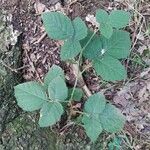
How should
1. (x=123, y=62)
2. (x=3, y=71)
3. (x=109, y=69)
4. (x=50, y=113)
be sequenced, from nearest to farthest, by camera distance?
(x=50, y=113) → (x=109, y=69) → (x=3, y=71) → (x=123, y=62)

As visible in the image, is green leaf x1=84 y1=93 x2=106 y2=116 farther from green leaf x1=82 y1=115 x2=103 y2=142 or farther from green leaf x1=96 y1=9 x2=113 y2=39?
green leaf x1=96 y1=9 x2=113 y2=39

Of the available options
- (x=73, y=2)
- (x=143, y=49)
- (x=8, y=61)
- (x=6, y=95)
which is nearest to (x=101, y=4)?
(x=73, y=2)

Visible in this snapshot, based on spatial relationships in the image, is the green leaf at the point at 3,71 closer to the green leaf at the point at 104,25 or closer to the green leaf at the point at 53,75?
the green leaf at the point at 53,75

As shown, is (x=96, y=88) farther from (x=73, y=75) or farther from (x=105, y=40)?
(x=105, y=40)

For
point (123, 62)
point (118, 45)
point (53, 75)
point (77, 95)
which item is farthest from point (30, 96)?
point (123, 62)

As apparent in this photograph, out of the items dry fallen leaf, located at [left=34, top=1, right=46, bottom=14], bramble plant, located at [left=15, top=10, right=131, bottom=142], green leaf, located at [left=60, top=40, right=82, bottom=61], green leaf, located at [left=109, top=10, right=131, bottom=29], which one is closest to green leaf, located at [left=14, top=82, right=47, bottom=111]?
bramble plant, located at [left=15, top=10, right=131, bottom=142]

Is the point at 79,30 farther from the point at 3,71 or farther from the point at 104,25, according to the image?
the point at 3,71
